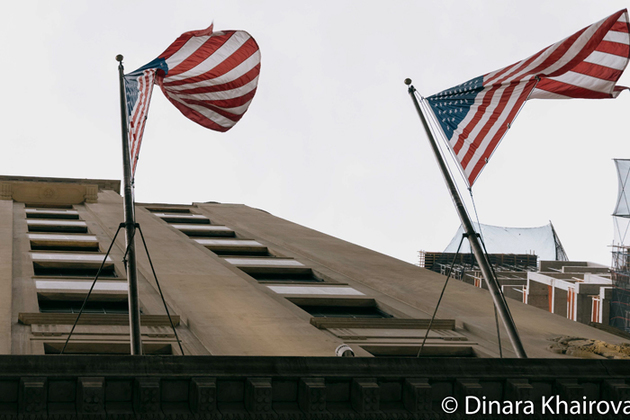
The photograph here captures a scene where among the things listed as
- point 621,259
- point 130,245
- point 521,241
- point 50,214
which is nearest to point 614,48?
point 130,245

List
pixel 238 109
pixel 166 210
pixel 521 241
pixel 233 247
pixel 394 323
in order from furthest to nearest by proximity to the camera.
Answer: pixel 521 241 → pixel 166 210 → pixel 233 247 → pixel 394 323 → pixel 238 109

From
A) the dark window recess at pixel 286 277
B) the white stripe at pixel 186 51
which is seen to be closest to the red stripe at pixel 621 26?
the white stripe at pixel 186 51

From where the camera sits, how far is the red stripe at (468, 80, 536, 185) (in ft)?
60.1

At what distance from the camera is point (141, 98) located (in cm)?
1928

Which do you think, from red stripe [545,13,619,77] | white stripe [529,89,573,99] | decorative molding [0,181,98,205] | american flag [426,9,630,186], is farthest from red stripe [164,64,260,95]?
decorative molding [0,181,98,205]

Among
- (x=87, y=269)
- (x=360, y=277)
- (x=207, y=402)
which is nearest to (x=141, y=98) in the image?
(x=207, y=402)

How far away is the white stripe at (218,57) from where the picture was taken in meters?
21.2

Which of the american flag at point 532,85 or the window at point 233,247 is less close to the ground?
the american flag at point 532,85

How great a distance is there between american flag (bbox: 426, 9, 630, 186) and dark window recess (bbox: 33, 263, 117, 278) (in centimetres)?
2311

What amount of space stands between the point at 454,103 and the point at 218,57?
6808 millimetres

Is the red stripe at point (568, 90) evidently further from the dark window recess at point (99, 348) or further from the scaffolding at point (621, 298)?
Answer: the scaffolding at point (621, 298)

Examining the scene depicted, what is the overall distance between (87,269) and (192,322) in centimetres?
1215

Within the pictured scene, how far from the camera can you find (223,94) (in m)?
22.2

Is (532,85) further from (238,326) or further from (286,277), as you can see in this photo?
(286,277)
